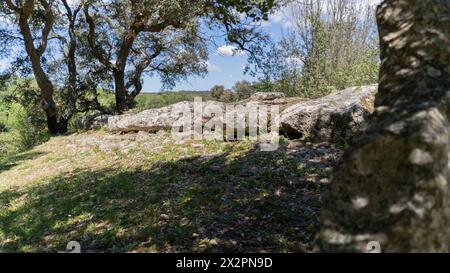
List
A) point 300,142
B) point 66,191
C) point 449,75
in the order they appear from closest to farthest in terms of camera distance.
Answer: point 449,75 < point 66,191 < point 300,142

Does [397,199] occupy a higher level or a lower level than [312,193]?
higher

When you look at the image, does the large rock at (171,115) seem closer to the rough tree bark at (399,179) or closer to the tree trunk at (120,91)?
the tree trunk at (120,91)

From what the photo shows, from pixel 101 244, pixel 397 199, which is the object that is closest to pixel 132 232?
pixel 101 244

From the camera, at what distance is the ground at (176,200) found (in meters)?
5.34

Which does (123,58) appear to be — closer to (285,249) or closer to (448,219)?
(285,249)

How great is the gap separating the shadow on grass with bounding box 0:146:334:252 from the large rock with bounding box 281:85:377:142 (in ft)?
3.94

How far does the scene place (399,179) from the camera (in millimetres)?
2328

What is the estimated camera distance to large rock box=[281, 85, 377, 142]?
8.72 metres

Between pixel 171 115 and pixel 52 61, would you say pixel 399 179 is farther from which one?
pixel 52 61

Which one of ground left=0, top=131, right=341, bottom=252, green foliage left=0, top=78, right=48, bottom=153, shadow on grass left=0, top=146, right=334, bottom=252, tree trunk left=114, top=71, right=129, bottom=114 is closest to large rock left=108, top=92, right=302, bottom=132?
ground left=0, top=131, right=341, bottom=252

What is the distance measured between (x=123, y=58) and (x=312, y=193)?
1549 centimetres

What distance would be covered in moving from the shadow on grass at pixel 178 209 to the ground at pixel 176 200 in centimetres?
2

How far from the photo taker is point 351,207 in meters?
2.37

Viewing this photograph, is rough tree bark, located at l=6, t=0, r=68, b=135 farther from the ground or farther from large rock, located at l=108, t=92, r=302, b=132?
the ground
